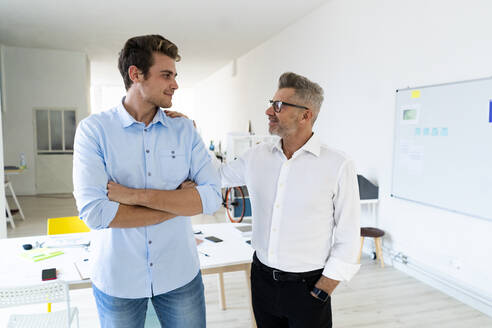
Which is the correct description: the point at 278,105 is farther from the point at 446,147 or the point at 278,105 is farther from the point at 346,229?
the point at 446,147

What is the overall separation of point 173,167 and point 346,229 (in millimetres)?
743

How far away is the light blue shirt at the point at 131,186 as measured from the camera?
1.22 meters

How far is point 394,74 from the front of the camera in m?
3.85

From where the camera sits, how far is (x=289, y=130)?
1475 millimetres

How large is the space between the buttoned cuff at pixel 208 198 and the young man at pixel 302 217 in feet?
0.78

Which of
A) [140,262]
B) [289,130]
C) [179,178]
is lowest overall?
[140,262]

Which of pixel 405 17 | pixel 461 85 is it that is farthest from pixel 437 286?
pixel 405 17

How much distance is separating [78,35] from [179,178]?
23.2 feet

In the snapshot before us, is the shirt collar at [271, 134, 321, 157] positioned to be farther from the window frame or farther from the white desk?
the window frame

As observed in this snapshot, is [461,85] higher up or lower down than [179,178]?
higher up

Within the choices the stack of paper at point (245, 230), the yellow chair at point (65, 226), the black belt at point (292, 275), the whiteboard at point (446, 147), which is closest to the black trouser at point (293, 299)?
the black belt at point (292, 275)

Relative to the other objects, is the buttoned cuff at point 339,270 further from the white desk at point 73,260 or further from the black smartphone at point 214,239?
the black smartphone at point 214,239

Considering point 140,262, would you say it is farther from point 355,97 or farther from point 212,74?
point 212,74

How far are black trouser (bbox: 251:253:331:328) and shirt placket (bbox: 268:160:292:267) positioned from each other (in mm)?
65
